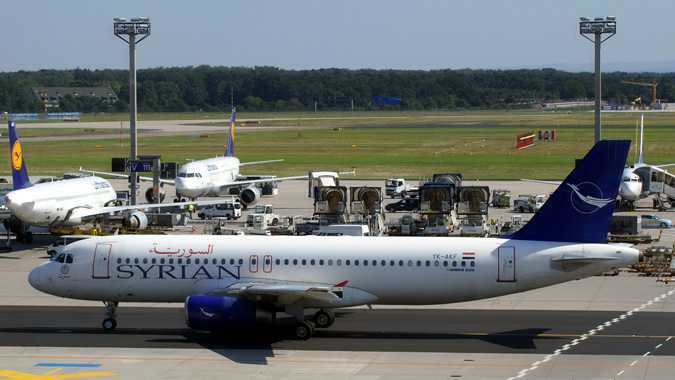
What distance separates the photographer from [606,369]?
90.1 feet

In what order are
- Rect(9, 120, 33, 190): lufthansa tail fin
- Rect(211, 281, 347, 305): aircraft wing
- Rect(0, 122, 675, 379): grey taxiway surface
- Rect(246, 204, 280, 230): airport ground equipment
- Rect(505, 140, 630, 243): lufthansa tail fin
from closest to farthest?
Rect(0, 122, 675, 379): grey taxiway surface, Rect(211, 281, 347, 305): aircraft wing, Rect(505, 140, 630, 243): lufthansa tail fin, Rect(9, 120, 33, 190): lufthansa tail fin, Rect(246, 204, 280, 230): airport ground equipment

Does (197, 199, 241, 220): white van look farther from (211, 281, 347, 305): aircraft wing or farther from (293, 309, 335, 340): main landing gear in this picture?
(211, 281, 347, 305): aircraft wing

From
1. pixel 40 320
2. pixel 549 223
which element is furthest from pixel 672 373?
pixel 40 320

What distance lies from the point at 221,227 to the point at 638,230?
29846 millimetres

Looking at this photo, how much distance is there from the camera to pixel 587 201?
103 feet

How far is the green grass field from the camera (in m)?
111

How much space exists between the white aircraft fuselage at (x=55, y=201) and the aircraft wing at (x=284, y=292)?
25.7 m

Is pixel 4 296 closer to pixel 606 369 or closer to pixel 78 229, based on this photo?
pixel 78 229

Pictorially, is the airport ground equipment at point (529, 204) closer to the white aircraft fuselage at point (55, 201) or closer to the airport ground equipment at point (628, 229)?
the airport ground equipment at point (628, 229)

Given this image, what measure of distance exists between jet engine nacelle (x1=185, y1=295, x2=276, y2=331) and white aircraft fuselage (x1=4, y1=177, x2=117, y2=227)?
1020 inches

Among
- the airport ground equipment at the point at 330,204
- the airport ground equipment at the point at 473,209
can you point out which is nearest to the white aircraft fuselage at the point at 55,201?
the airport ground equipment at the point at 330,204

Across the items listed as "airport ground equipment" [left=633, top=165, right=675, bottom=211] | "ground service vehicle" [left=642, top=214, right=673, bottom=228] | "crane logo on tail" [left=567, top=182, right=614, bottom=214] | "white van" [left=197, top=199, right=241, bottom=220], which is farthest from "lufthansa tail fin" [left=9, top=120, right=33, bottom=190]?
"airport ground equipment" [left=633, top=165, right=675, bottom=211]

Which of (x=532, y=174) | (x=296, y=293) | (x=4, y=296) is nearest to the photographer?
(x=296, y=293)

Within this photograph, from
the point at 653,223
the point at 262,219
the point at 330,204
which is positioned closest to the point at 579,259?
the point at 330,204
